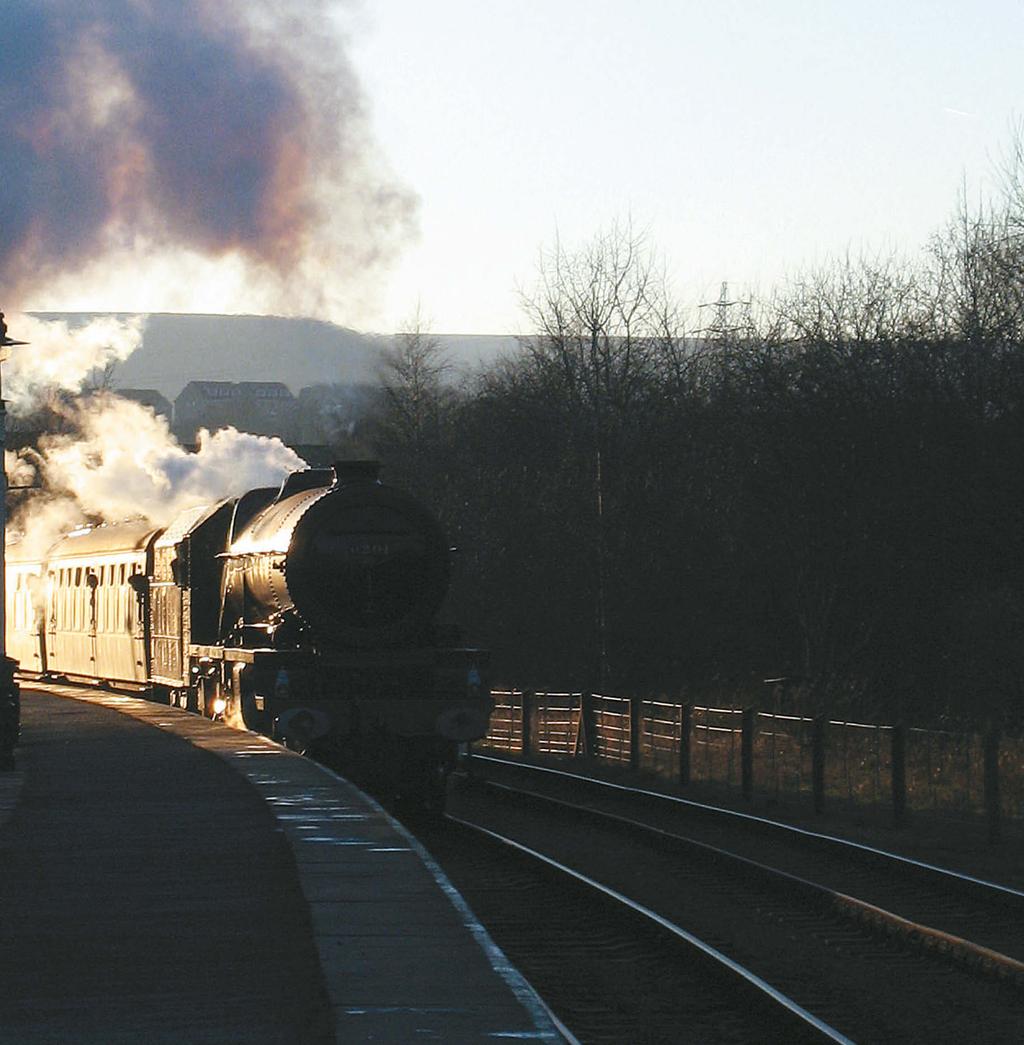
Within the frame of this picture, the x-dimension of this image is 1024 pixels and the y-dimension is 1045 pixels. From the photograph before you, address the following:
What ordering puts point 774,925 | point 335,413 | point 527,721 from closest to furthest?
1. point 774,925
2. point 527,721
3. point 335,413

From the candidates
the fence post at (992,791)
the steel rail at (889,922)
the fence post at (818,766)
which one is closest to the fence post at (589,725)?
the fence post at (818,766)

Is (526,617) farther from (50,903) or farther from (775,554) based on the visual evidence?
(50,903)

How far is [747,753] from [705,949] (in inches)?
498

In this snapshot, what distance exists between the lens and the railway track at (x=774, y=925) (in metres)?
9.93

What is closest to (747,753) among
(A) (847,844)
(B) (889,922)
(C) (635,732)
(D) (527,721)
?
(C) (635,732)

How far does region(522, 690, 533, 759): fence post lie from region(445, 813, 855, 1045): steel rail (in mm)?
15179

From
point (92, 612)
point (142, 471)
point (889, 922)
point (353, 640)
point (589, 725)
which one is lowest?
point (889, 922)

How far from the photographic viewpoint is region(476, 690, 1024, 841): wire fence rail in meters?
20.7

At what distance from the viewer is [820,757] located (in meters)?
21.8

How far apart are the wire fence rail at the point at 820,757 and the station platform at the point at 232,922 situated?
19.4 feet

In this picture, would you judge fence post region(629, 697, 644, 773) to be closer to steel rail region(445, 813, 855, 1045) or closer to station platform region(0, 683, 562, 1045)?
station platform region(0, 683, 562, 1045)

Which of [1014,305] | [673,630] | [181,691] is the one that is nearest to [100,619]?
[181,691]

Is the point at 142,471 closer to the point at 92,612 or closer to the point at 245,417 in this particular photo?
the point at 92,612

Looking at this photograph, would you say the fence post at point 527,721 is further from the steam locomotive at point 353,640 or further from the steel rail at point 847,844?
the steam locomotive at point 353,640
